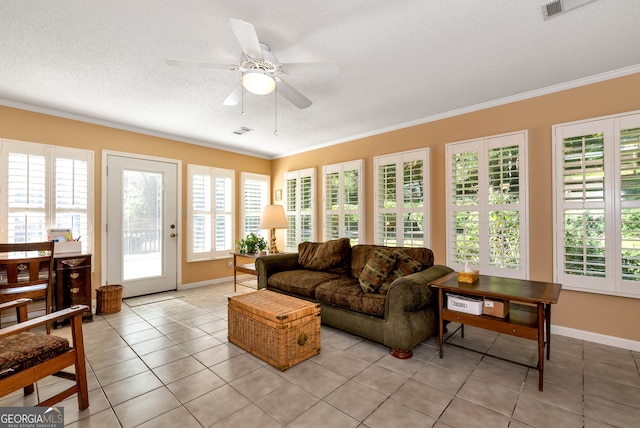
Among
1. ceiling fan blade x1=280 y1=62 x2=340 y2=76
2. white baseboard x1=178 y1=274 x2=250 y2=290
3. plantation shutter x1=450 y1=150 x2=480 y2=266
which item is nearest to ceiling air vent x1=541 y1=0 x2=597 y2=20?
ceiling fan blade x1=280 y1=62 x2=340 y2=76

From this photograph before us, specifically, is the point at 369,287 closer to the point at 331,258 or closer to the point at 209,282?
the point at 331,258

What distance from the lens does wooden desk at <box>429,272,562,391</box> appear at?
2.00 meters

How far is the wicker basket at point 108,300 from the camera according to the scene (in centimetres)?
367

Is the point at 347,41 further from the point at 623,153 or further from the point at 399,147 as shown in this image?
the point at 623,153

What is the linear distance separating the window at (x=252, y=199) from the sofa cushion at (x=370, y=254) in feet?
9.13

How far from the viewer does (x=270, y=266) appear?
388 cm

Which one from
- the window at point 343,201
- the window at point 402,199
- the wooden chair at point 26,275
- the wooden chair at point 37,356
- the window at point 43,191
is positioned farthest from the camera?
the window at point 343,201

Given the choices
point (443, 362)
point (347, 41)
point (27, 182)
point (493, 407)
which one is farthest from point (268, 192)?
point (493, 407)

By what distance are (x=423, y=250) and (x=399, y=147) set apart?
173 cm

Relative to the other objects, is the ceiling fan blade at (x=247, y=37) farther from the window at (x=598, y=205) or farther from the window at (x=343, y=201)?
the window at (x=598, y=205)

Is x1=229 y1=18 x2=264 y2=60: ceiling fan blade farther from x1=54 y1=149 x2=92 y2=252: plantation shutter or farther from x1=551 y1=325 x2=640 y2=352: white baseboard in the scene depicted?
x1=551 y1=325 x2=640 y2=352: white baseboard

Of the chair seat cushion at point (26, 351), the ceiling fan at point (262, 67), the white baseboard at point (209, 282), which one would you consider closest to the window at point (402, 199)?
the ceiling fan at point (262, 67)

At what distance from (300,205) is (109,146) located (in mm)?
3102

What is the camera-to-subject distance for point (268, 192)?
20.6 ft
